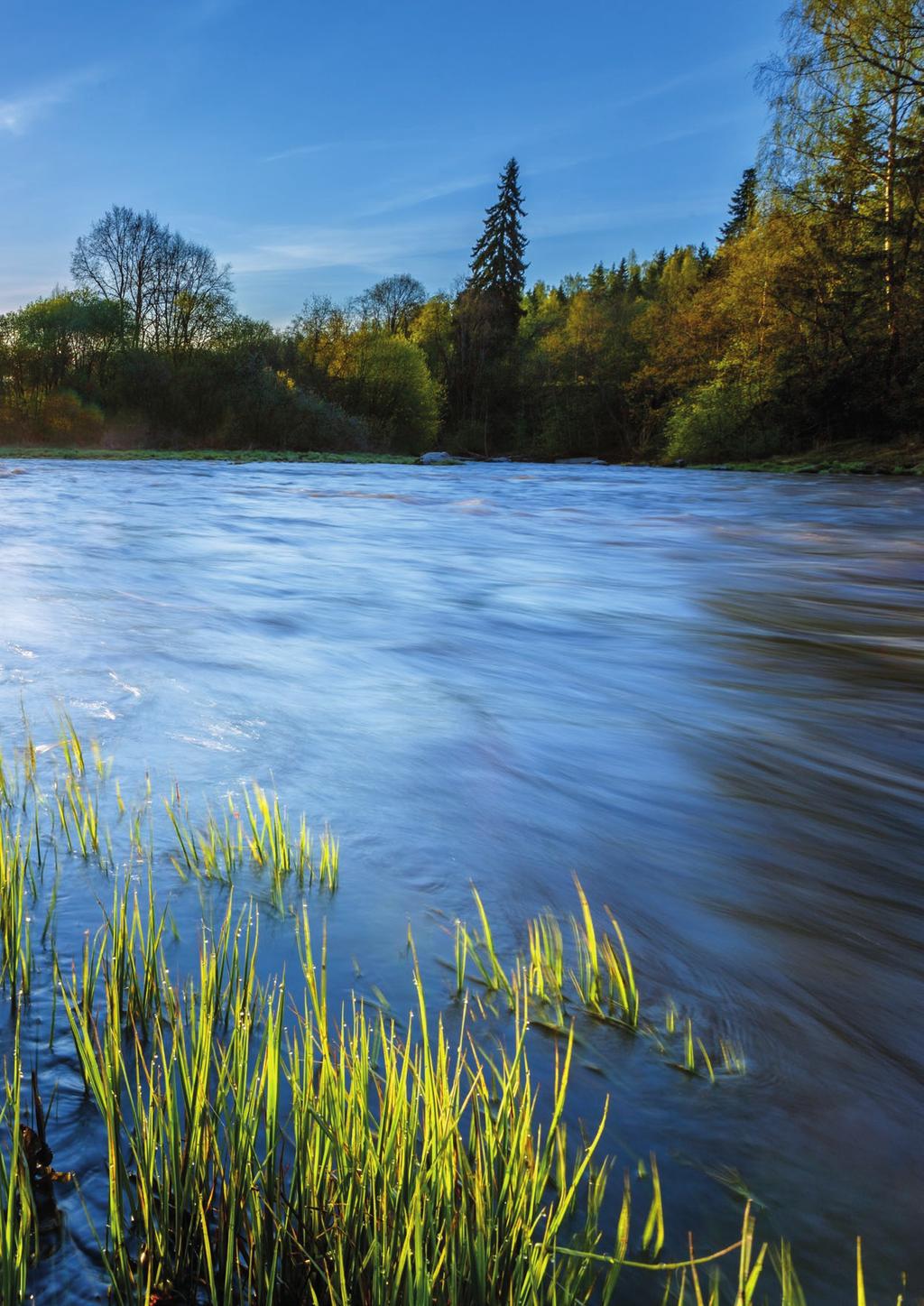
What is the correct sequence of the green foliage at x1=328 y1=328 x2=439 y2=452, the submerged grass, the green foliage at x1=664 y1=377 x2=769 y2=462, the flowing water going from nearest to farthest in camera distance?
the flowing water
the submerged grass
the green foliage at x1=664 y1=377 x2=769 y2=462
the green foliage at x1=328 y1=328 x2=439 y2=452

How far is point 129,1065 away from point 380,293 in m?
79.0

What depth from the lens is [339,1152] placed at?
1.10 meters

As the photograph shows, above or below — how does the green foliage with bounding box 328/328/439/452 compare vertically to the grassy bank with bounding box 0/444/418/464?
above

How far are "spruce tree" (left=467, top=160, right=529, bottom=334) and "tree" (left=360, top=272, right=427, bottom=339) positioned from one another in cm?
689

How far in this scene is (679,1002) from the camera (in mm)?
1855

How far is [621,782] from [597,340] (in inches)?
2504

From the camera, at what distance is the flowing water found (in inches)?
57.2

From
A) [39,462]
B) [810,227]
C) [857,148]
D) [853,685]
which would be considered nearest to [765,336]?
[810,227]

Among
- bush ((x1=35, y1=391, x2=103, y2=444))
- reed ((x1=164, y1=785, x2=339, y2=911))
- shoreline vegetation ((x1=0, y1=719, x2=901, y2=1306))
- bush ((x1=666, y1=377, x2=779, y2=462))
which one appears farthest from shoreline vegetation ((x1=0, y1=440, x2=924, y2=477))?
shoreline vegetation ((x1=0, y1=719, x2=901, y2=1306))

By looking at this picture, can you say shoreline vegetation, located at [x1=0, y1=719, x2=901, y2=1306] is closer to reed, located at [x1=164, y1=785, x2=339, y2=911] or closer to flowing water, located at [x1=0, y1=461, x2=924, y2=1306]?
flowing water, located at [x1=0, y1=461, x2=924, y2=1306]

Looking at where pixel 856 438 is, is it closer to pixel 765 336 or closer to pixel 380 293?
pixel 765 336

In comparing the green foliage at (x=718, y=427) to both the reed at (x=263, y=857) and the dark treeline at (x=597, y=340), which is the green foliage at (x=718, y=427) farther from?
the reed at (x=263, y=857)

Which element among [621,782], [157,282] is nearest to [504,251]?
[157,282]

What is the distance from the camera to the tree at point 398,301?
73438mm
